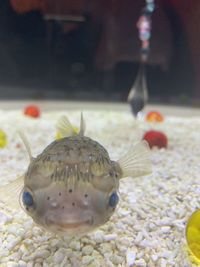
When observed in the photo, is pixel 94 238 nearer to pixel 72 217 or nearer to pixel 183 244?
pixel 183 244

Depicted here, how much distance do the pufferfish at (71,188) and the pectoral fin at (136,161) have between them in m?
0.15

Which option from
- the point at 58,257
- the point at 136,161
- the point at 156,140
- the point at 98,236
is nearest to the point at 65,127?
the point at 136,161

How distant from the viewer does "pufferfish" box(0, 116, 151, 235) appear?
1840 millimetres

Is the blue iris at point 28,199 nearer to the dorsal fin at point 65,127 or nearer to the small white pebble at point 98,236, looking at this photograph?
the small white pebble at point 98,236

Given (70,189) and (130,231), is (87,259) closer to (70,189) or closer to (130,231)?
(130,231)

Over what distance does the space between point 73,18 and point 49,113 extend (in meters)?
1.73

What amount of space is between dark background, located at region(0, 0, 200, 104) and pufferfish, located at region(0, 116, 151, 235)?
18.1 ft

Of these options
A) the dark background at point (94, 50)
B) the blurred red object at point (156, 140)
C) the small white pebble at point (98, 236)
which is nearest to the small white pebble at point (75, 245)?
the small white pebble at point (98, 236)

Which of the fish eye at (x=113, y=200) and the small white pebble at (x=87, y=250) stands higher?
the fish eye at (x=113, y=200)

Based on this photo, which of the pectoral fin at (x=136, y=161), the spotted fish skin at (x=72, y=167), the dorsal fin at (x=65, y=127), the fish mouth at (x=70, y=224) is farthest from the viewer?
the dorsal fin at (x=65, y=127)

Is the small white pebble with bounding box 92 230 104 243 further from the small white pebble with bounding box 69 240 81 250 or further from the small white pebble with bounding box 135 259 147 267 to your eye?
the small white pebble with bounding box 135 259 147 267

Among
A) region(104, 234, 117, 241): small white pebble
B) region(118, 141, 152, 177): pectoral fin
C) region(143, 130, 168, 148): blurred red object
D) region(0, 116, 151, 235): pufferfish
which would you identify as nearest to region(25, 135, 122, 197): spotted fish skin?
region(0, 116, 151, 235): pufferfish

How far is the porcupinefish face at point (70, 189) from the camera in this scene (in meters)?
1.84

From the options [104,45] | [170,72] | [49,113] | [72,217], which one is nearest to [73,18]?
[104,45]
